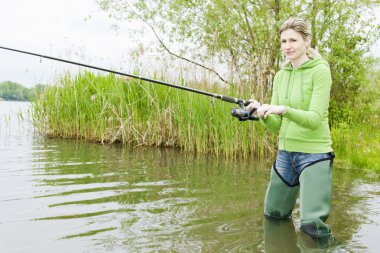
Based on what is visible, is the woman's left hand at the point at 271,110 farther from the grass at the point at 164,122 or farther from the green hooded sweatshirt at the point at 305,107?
the grass at the point at 164,122

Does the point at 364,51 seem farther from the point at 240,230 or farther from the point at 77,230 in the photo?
the point at 77,230

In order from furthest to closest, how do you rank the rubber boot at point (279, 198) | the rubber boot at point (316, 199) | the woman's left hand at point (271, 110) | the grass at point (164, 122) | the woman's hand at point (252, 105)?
1. the grass at point (164, 122)
2. the rubber boot at point (279, 198)
3. the woman's hand at point (252, 105)
4. the rubber boot at point (316, 199)
5. the woman's left hand at point (271, 110)

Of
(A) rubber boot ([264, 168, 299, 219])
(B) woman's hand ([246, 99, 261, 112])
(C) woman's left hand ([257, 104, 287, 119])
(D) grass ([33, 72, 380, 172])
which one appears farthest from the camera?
(D) grass ([33, 72, 380, 172])

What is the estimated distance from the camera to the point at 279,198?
4172mm

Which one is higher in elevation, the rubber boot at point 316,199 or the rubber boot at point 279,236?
the rubber boot at point 316,199

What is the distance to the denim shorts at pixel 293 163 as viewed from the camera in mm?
3711

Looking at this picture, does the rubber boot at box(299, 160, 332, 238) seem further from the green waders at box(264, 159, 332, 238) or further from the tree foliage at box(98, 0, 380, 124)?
the tree foliage at box(98, 0, 380, 124)

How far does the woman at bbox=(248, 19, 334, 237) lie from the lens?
3568 millimetres

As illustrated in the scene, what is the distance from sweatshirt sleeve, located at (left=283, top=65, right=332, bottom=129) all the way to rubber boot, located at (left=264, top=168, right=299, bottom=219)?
723 millimetres

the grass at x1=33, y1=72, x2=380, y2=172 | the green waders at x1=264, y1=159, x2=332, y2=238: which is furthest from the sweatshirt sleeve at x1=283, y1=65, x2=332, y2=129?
the grass at x1=33, y1=72, x2=380, y2=172

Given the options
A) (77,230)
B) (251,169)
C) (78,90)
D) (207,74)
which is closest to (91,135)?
(78,90)

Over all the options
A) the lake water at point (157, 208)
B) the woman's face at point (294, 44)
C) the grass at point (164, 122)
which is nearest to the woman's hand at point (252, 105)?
the woman's face at point (294, 44)

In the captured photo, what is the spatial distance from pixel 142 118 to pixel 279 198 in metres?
6.41

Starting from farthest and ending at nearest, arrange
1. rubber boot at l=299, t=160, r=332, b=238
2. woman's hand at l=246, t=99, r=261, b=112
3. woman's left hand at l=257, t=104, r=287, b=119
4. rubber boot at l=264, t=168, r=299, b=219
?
rubber boot at l=264, t=168, r=299, b=219 → woman's hand at l=246, t=99, r=261, b=112 → rubber boot at l=299, t=160, r=332, b=238 → woman's left hand at l=257, t=104, r=287, b=119
